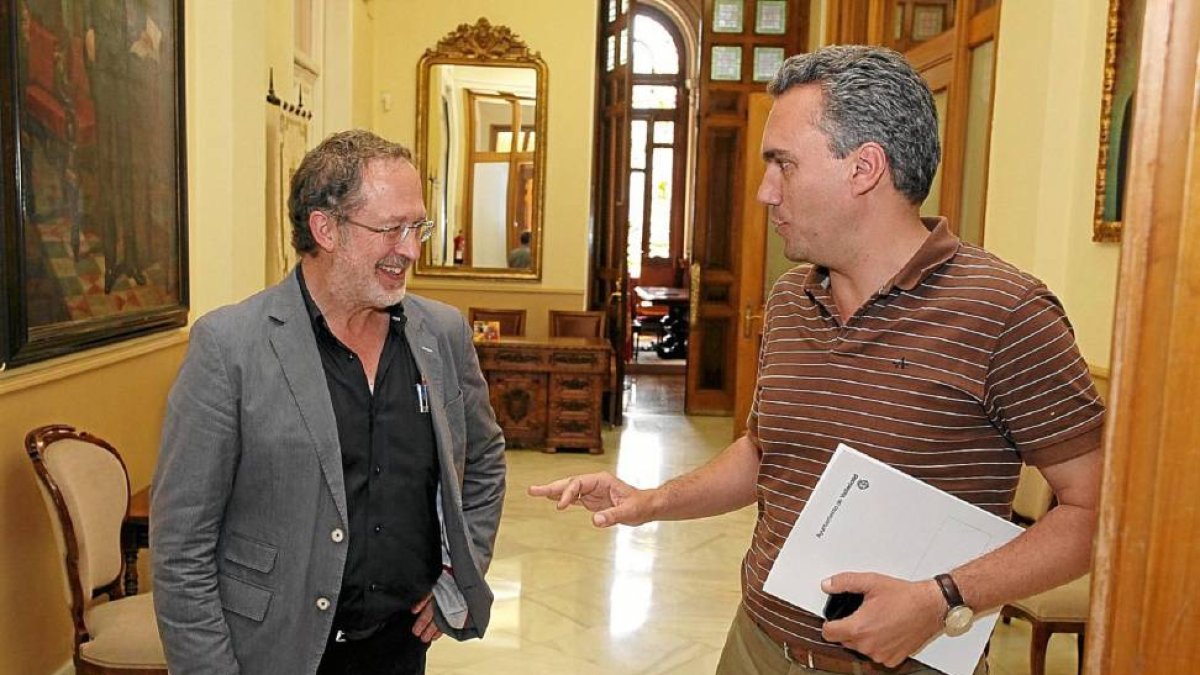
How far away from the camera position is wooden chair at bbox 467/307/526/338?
8383mm

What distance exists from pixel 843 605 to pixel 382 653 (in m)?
1.12

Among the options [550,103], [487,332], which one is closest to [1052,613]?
[487,332]

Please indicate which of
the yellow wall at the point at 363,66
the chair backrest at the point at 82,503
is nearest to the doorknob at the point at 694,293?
the yellow wall at the point at 363,66

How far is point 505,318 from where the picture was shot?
844 cm

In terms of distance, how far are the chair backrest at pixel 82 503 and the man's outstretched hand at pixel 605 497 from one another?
5.71 feet

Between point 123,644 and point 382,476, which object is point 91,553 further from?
point 382,476

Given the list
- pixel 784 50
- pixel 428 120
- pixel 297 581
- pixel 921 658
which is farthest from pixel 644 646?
pixel 784 50

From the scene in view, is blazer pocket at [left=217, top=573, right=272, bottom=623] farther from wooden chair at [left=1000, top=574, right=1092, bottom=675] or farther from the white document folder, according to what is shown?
wooden chair at [left=1000, top=574, right=1092, bottom=675]

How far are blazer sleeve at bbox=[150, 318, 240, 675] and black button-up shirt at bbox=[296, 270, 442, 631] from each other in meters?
0.21

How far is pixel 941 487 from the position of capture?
1346 mm

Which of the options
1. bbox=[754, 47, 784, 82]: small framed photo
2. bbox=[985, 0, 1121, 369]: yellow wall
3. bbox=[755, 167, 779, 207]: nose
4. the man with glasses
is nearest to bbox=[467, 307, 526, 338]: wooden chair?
bbox=[754, 47, 784, 82]: small framed photo

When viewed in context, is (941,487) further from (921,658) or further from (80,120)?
(80,120)

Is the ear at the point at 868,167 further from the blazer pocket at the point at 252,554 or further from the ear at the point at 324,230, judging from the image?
the blazer pocket at the point at 252,554

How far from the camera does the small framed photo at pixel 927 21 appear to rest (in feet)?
16.1
